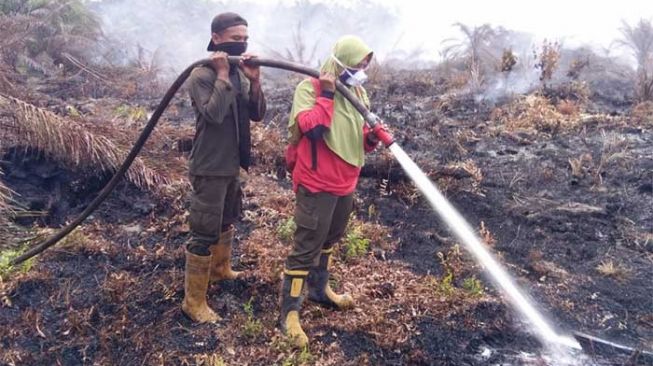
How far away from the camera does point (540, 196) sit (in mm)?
5777

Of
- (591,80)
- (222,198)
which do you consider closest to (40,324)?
(222,198)

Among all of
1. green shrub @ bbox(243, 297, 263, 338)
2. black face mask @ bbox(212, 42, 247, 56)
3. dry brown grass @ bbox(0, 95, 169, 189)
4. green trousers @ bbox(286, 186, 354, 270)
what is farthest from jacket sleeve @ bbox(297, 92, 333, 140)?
dry brown grass @ bbox(0, 95, 169, 189)

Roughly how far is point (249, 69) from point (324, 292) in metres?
1.61

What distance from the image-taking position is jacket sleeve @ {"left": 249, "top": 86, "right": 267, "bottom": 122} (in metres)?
3.37

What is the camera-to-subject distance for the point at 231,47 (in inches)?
129

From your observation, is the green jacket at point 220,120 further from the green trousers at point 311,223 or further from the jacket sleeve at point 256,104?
the green trousers at point 311,223

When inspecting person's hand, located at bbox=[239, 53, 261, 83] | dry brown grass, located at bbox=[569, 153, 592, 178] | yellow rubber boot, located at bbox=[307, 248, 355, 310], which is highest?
person's hand, located at bbox=[239, 53, 261, 83]

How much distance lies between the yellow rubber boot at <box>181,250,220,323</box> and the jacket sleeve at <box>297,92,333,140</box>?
1.09 m

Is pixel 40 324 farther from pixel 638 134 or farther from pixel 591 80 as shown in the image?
pixel 591 80

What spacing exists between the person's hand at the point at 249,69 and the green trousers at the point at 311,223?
28.9 inches

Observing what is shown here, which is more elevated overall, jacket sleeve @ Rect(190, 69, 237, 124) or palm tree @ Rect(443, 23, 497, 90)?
palm tree @ Rect(443, 23, 497, 90)

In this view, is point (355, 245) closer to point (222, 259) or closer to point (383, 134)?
point (222, 259)

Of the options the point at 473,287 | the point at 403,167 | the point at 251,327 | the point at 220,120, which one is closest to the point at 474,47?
the point at 473,287

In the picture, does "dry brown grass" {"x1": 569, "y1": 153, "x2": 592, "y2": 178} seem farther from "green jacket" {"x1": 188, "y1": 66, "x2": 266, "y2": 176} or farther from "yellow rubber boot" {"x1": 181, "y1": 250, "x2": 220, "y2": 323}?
"yellow rubber boot" {"x1": 181, "y1": 250, "x2": 220, "y2": 323}
